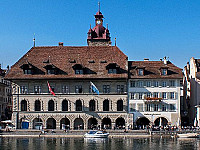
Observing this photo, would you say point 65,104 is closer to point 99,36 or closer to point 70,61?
point 70,61

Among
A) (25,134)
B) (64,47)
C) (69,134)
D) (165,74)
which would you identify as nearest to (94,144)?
(69,134)

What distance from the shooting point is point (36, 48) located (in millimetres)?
90250

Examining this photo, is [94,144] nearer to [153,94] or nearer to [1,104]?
[153,94]

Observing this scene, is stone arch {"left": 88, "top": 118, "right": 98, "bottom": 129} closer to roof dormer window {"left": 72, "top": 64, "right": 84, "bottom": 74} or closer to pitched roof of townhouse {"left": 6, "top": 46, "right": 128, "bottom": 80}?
pitched roof of townhouse {"left": 6, "top": 46, "right": 128, "bottom": 80}

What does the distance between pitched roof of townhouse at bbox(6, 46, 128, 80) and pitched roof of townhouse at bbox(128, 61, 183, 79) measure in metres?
2.02

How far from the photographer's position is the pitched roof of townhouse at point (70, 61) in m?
82.8

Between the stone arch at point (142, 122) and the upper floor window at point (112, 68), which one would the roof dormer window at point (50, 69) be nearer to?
the upper floor window at point (112, 68)

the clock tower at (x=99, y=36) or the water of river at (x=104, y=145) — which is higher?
the clock tower at (x=99, y=36)

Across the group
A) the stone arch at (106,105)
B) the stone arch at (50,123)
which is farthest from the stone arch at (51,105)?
the stone arch at (106,105)

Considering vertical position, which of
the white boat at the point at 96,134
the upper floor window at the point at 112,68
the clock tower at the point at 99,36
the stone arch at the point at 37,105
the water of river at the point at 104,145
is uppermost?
the clock tower at the point at 99,36

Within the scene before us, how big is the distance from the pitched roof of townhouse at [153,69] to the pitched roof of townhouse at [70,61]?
2.02m

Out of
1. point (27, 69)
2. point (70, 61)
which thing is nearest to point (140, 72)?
point (70, 61)

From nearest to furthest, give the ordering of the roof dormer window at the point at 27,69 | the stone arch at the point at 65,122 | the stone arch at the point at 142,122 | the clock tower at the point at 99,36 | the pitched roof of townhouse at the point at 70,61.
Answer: the pitched roof of townhouse at the point at 70,61
the stone arch at the point at 65,122
the roof dormer window at the point at 27,69
the stone arch at the point at 142,122
the clock tower at the point at 99,36

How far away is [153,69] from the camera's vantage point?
84312 mm
